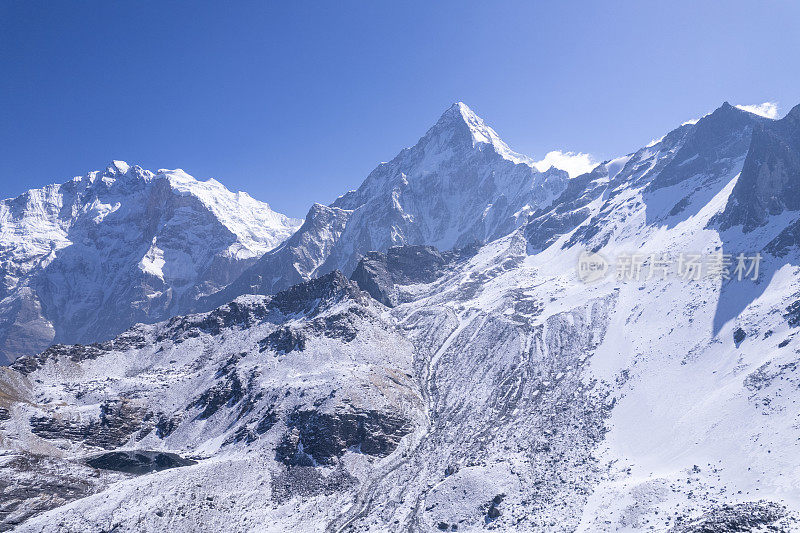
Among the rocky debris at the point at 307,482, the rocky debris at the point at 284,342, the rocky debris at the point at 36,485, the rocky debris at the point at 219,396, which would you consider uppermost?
the rocky debris at the point at 284,342

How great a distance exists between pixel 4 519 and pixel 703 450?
112135mm

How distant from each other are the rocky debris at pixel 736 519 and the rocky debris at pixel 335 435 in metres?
57.7

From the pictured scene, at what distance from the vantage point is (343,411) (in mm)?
99812

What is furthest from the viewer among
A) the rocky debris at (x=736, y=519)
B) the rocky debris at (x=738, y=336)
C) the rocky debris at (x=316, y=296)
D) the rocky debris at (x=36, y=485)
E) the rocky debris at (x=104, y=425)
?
the rocky debris at (x=316, y=296)

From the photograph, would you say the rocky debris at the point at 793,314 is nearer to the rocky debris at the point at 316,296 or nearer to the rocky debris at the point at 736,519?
the rocky debris at the point at 736,519

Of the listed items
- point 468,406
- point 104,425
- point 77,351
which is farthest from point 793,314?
point 77,351

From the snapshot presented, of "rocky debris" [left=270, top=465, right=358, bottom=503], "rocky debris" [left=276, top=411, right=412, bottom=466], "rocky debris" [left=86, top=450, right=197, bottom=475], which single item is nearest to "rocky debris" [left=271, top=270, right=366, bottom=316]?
"rocky debris" [left=276, top=411, right=412, bottom=466]

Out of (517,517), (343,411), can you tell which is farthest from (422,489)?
(343,411)

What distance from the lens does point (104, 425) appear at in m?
106

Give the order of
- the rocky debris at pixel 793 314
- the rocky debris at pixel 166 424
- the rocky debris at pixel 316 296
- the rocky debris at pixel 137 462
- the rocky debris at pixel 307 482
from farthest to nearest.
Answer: the rocky debris at pixel 316 296 → the rocky debris at pixel 166 424 → the rocky debris at pixel 137 462 → the rocky debris at pixel 793 314 → the rocky debris at pixel 307 482

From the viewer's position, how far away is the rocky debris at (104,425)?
100 metres

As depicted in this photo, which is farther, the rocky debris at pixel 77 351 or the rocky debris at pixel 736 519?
the rocky debris at pixel 77 351

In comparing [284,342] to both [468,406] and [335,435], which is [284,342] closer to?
[335,435]

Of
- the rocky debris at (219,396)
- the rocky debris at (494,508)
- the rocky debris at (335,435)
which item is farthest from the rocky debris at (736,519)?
the rocky debris at (219,396)
